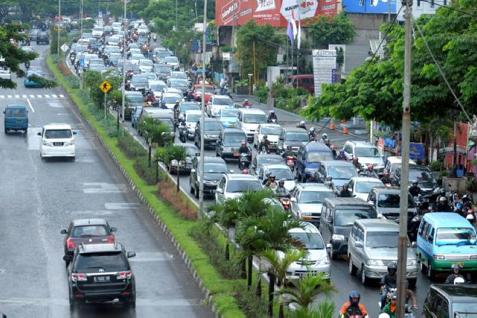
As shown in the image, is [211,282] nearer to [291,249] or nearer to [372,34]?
[291,249]

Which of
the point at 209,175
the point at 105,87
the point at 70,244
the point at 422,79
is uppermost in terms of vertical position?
the point at 422,79

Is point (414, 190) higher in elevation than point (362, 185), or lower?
lower

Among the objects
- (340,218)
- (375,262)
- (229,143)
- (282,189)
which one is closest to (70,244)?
(340,218)

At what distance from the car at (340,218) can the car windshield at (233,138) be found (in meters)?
19.6

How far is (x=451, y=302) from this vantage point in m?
23.2

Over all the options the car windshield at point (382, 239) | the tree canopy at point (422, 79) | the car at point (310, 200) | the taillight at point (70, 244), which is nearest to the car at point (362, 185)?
the car at point (310, 200)

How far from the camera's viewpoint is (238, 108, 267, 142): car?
212 ft

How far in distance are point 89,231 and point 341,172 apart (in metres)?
14.6

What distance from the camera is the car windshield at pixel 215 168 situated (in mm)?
47991

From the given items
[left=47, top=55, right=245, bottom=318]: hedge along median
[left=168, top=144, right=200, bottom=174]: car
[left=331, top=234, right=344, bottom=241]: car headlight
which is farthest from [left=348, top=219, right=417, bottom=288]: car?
[left=168, top=144, right=200, bottom=174]: car

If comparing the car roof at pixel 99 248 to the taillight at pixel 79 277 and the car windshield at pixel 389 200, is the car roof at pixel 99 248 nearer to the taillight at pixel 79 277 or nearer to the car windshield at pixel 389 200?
the taillight at pixel 79 277

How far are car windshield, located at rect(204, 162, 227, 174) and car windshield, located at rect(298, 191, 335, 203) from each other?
275 inches

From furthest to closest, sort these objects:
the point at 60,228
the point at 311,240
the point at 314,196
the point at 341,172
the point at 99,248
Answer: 1. the point at 341,172
2. the point at 314,196
3. the point at 60,228
4. the point at 311,240
5. the point at 99,248

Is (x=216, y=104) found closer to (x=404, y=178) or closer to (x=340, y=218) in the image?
(x=340, y=218)
